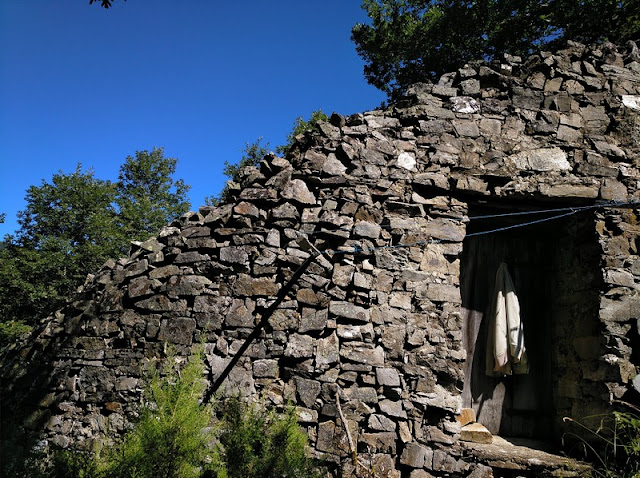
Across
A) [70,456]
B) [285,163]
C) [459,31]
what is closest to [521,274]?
[285,163]

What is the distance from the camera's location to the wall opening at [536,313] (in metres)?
3.76

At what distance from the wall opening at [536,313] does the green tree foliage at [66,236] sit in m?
14.1

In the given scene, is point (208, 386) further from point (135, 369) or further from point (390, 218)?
point (390, 218)

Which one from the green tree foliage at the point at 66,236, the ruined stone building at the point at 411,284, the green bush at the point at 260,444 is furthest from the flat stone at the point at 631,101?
the green tree foliage at the point at 66,236

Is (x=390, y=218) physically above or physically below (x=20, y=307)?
above

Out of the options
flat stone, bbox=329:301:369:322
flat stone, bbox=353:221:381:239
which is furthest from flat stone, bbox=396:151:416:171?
flat stone, bbox=329:301:369:322

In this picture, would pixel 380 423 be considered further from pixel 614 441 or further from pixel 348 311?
pixel 614 441

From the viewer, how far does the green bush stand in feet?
9.25

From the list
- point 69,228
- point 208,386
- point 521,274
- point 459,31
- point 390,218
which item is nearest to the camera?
point 208,386

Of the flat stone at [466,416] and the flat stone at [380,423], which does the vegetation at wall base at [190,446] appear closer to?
the flat stone at [380,423]

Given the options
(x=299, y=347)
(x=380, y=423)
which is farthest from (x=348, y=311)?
(x=380, y=423)

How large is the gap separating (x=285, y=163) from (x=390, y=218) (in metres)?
1.15

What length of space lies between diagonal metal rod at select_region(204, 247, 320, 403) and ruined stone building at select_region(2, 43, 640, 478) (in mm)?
31

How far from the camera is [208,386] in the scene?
3363 millimetres
